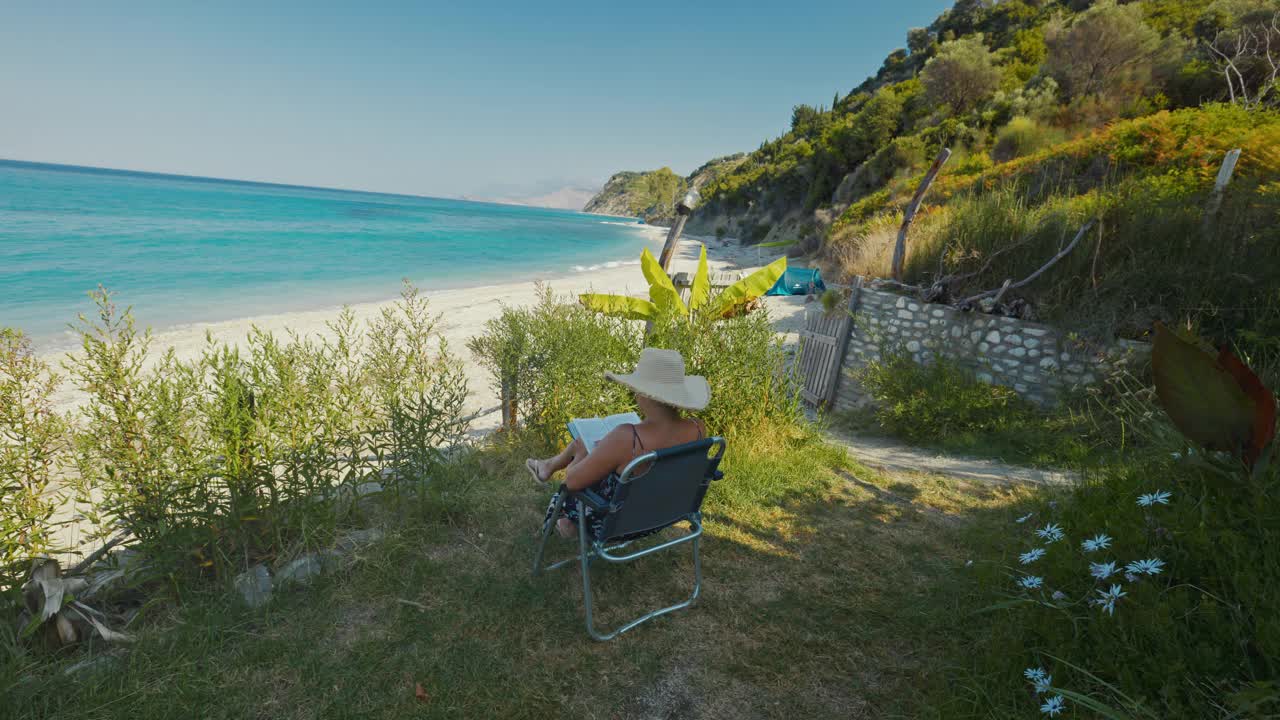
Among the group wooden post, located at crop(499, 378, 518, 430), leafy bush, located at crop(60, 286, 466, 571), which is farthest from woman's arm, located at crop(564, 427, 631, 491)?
wooden post, located at crop(499, 378, 518, 430)

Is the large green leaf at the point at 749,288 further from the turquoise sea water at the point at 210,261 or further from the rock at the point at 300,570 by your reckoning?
the turquoise sea water at the point at 210,261

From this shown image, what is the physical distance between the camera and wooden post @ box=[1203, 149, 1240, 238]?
6184 mm

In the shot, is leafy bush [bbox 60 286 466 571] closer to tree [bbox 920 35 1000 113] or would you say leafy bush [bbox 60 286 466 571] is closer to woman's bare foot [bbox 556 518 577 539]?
woman's bare foot [bbox 556 518 577 539]

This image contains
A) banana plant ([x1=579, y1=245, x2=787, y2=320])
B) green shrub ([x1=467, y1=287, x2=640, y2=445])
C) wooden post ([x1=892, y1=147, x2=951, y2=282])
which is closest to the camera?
green shrub ([x1=467, y1=287, x2=640, y2=445])

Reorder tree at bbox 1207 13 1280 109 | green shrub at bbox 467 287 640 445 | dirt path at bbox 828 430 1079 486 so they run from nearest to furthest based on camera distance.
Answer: green shrub at bbox 467 287 640 445 < dirt path at bbox 828 430 1079 486 < tree at bbox 1207 13 1280 109

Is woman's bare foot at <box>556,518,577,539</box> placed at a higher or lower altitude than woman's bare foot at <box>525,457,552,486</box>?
lower

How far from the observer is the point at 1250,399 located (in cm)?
215

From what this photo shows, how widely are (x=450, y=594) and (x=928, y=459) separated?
516cm

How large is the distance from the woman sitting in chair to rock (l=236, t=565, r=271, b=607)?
1601 millimetres

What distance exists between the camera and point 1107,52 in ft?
63.4

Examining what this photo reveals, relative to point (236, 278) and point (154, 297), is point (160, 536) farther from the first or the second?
point (236, 278)

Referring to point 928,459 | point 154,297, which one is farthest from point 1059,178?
point 154,297

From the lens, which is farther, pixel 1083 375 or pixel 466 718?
pixel 1083 375

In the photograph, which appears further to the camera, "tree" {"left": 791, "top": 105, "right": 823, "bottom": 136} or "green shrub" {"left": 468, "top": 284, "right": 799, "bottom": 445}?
"tree" {"left": 791, "top": 105, "right": 823, "bottom": 136}
